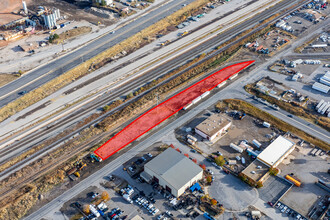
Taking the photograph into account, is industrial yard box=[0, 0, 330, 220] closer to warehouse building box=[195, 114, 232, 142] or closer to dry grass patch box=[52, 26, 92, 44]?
warehouse building box=[195, 114, 232, 142]

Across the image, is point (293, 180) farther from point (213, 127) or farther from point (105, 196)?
point (105, 196)

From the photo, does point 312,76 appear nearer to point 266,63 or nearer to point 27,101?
point 266,63

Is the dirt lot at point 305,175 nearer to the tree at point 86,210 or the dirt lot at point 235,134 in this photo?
the dirt lot at point 235,134

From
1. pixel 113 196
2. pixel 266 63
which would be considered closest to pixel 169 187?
pixel 113 196

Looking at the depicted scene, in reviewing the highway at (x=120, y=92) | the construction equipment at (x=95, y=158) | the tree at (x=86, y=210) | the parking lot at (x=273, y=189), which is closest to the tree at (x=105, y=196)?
the tree at (x=86, y=210)

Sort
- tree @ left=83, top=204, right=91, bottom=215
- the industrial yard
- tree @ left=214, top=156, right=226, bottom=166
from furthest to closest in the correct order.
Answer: tree @ left=214, top=156, right=226, bottom=166, the industrial yard, tree @ left=83, top=204, right=91, bottom=215

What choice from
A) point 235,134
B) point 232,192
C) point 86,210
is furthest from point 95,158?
point 235,134
